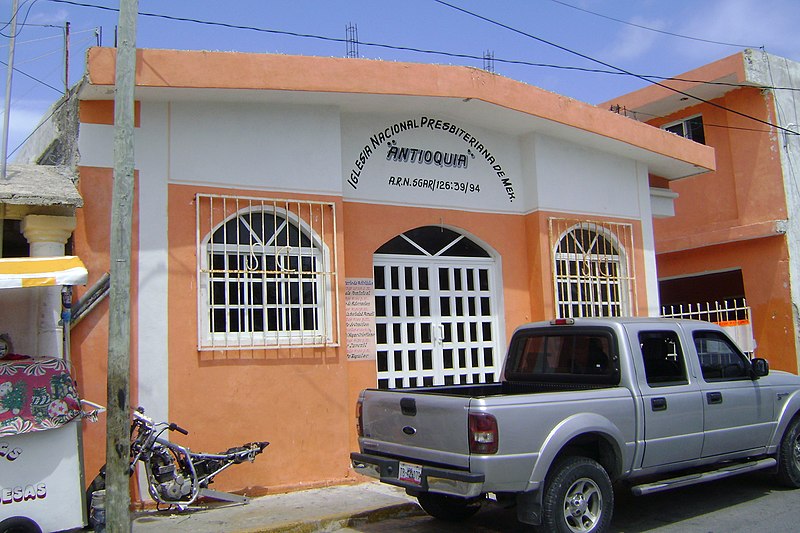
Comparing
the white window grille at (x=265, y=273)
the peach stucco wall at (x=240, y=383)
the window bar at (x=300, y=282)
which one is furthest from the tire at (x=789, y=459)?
the window bar at (x=300, y=282)

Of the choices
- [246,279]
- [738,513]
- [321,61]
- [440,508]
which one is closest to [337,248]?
[246,279]

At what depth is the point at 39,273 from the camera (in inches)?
223

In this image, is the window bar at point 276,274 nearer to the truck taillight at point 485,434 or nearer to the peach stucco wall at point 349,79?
the peach stucco wall at point 349,79

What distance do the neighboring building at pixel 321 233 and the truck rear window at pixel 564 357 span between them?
2234 mm

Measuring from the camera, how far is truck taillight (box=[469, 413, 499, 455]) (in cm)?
509

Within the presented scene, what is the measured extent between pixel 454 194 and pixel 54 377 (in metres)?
5.70

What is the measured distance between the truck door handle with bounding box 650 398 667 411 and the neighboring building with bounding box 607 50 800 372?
826 centimetres

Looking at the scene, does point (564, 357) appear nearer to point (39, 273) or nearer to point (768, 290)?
point (39, 273)

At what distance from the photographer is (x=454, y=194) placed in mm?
9938

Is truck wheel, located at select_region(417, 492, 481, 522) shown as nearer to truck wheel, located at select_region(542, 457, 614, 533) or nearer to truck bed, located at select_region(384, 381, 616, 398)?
truck bed, located at select_region(384, 381, 616, 398)

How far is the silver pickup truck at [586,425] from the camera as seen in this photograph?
17.1 feet

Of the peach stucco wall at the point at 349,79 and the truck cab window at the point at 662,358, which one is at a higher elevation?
the peach stucco wall at the point at 349,79

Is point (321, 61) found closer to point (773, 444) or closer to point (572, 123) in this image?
point (572, 123)

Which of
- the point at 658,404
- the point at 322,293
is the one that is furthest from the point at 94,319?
the point at 658,404
